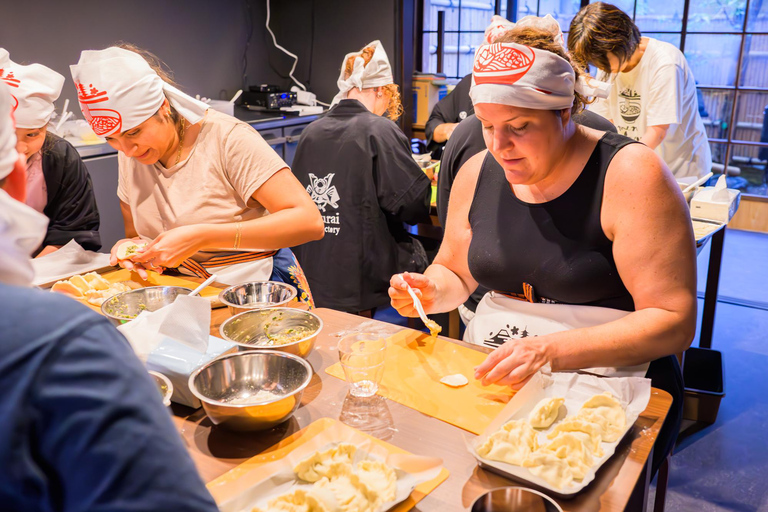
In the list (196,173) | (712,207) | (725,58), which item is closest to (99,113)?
(196,173)

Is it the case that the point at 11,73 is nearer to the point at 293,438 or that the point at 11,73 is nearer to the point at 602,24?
the point at 293,438

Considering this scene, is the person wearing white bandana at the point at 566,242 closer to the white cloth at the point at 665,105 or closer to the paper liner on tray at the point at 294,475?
the paper liner on tray at the point at 294,475

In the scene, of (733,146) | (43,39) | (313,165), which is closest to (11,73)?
(313,165)

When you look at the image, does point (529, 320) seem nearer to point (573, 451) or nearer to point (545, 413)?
point (545, 413)

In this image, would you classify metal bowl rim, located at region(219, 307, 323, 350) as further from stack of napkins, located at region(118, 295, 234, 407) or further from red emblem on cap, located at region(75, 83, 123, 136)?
red emblem on cap, located at region(75, 83, 123, 136)

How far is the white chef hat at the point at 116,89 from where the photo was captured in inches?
76.1

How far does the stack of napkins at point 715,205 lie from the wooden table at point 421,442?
187 centimetres

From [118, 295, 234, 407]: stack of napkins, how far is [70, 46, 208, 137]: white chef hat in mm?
835

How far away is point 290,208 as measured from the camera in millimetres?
2100

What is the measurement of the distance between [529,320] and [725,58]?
5134 mm

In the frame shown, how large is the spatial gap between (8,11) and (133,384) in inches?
176

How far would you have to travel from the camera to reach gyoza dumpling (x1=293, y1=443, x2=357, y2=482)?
104cm

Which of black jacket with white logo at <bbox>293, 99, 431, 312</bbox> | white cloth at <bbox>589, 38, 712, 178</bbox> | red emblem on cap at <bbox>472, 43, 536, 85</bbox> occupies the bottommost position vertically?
black jacket with white logo at <bbox>293, 99, 431, 312</bbox>

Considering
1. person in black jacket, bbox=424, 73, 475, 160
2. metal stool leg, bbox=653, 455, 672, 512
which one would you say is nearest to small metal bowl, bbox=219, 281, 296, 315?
metal stool leg, bbox=653, 455, 672, 512
